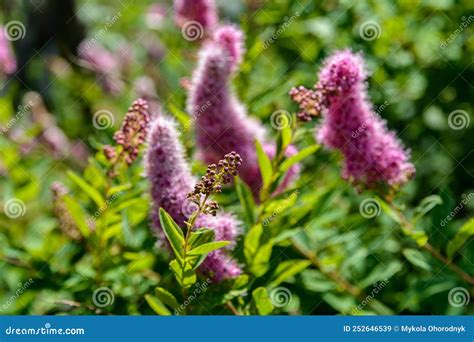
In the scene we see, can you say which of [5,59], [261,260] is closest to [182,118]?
[261,260]

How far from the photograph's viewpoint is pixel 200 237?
152 cm

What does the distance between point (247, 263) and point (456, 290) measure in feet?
2.12


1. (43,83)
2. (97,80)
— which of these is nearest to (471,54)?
(97,80)

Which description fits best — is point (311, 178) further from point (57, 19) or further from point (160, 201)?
point (57, 19)

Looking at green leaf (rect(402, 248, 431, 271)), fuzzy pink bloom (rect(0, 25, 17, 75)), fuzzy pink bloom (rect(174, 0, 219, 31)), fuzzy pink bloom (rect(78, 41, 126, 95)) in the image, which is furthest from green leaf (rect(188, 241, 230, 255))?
fuzzy pink bloom (rect(0, 25, 17, 75))

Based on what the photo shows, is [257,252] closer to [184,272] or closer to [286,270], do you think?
[286,270]

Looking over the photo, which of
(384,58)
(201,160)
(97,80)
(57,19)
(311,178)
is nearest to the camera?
(201,160)

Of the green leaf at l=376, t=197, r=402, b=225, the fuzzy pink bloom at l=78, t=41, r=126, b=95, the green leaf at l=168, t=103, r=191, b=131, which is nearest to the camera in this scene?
the green leaf at l=376, t=197, r=402, b=225

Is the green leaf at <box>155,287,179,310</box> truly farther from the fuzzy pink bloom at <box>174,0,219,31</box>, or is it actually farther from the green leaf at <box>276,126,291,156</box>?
the fuzzy pink bloom at <box>174,0,219,31</box>

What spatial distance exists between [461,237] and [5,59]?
6.65 ft

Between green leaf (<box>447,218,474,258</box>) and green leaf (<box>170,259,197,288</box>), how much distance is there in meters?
0.75

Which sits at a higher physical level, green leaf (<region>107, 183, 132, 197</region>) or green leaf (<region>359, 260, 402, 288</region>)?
green leaf (<region>359, 260, 402, 288</region>)

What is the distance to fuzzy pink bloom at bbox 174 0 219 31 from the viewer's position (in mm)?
2457

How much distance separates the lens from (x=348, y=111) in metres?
1.92
